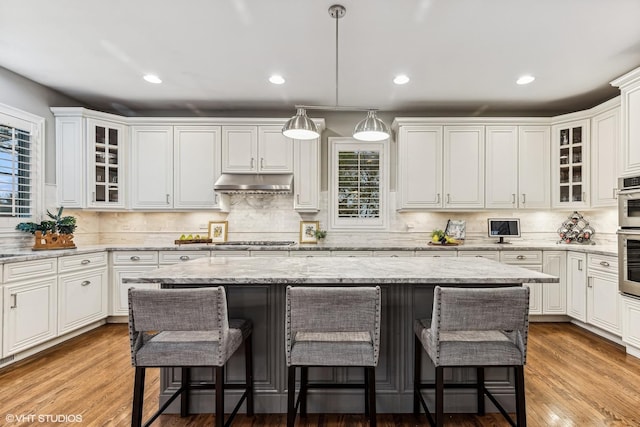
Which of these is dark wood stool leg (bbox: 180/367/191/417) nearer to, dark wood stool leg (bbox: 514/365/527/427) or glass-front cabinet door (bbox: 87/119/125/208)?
dark wood stool leg (bbox: 514/365/527/427)

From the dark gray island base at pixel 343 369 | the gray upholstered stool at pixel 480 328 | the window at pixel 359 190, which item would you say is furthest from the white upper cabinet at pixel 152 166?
the gray upholstered stool at pixel 480 328

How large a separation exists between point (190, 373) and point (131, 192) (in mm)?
2943

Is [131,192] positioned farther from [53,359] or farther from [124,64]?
[53,359]

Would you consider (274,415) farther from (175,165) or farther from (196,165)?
(175,165)

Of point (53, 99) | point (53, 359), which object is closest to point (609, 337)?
point (53, 359)

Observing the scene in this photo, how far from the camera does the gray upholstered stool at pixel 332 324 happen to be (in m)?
1.59

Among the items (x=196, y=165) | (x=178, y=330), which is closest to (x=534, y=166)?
(x=196, y=165)

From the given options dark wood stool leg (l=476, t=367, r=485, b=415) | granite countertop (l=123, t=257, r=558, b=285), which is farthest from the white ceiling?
dark wood stool leg (l=476, t=367, r=485, b=415)

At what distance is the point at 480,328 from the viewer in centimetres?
161

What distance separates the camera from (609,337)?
3430 mm

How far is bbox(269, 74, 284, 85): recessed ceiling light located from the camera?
3465mm

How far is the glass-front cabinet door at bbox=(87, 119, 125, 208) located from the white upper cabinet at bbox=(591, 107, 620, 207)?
570cm

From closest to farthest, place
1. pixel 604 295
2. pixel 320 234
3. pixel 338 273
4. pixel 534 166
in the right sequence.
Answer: pixel 338 273, pixel 604 295, pixel 534 166, pixel 320 234

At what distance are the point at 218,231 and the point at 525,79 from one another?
13.4ft
